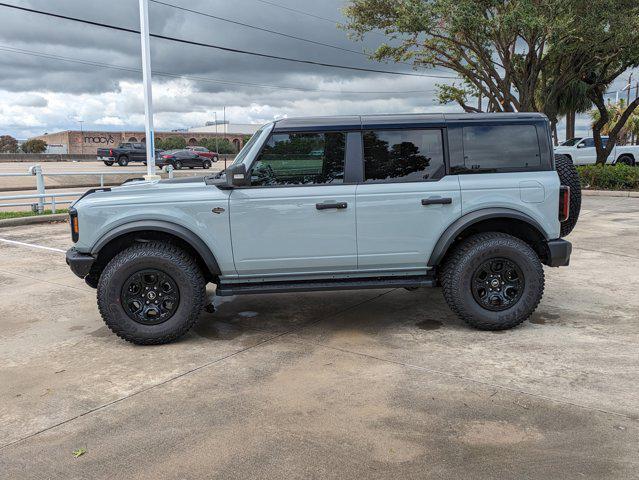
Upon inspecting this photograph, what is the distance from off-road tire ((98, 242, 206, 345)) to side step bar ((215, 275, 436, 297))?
0.85ft

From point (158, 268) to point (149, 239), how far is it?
0.34 metres

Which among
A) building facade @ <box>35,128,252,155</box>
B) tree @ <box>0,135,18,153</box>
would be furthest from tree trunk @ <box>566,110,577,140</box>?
tree @ <box>0,135,18,153</box>

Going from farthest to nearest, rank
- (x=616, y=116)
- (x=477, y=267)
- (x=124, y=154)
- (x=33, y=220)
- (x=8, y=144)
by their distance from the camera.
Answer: (x=8, y=144), (x=616, y=116), (x=124, y=154), (x=33, y=220), (x=477, y=267)

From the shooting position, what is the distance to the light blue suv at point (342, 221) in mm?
4633

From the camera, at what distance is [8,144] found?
88188 mm

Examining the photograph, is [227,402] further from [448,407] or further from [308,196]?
[308,196]

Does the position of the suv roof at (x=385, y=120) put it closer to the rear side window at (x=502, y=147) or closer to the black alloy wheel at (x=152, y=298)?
the rear side window at (x=502, y=147)

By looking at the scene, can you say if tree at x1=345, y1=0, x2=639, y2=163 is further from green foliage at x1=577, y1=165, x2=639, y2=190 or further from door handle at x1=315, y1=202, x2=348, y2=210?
door handle at x1=315, y1=202, x2=348, y2=210

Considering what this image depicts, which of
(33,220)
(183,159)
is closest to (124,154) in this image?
(183,159)

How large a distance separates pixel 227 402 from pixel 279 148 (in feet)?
7.32

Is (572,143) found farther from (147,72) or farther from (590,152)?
(147,72)

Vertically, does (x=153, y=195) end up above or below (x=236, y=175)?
below

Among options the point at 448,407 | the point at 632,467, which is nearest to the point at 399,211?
the point at 448,407

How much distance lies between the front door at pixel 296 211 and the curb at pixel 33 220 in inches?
371
